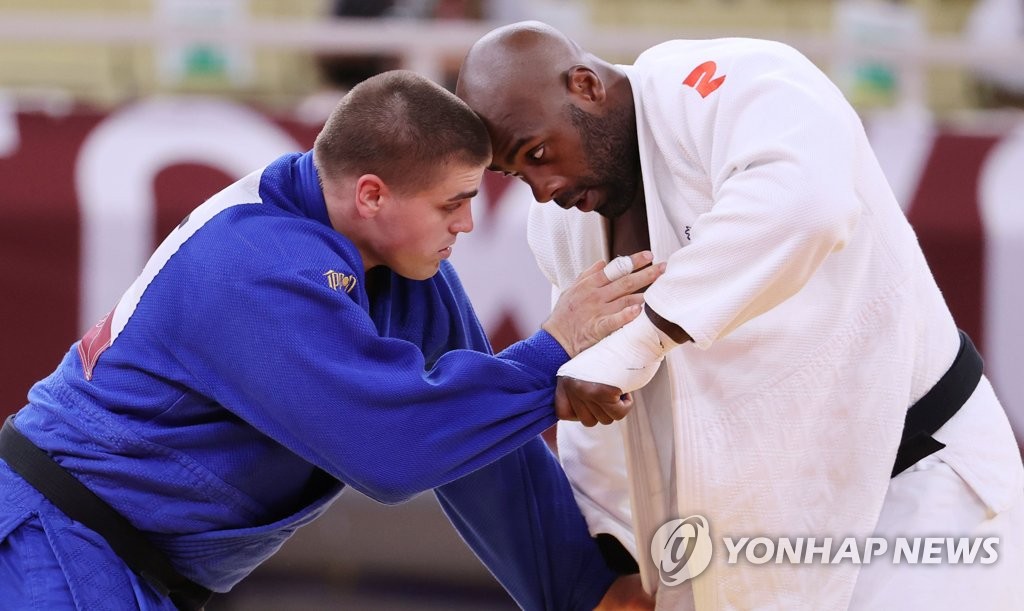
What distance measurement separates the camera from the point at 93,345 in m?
2.61

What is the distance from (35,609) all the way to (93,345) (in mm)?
518

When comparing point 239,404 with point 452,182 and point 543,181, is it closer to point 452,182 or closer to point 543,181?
point 452,182

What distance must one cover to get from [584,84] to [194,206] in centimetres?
246

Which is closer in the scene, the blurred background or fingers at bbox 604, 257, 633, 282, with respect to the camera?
fingers at bbox 604, 257, 633, 282

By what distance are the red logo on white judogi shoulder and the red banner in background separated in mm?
2193

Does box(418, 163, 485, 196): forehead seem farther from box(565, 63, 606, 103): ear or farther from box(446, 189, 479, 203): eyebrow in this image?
box(565, 63, 606, 103): ear

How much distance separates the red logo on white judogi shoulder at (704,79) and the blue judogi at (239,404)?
1.92 feet

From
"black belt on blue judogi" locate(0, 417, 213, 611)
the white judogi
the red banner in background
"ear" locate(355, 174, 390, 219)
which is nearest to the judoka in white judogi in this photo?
the white judogi

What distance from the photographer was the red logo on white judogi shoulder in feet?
8.43

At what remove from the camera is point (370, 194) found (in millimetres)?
2562

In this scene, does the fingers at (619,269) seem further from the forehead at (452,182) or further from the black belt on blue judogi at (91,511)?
the black belt on blue judogi at (91,511)

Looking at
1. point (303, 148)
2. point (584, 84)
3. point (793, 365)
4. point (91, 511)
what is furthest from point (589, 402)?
point (303, 148)

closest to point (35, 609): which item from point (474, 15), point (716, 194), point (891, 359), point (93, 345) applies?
point (93, 345)

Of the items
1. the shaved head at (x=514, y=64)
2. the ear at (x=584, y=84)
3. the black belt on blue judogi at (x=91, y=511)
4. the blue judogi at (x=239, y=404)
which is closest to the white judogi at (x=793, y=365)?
the ear at (x=584, y=84)
